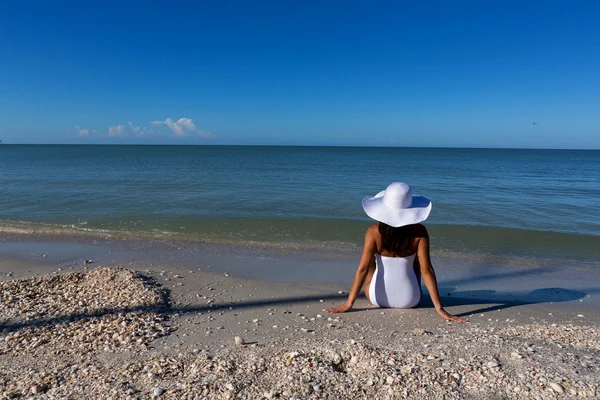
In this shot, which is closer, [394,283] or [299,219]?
[394,283]

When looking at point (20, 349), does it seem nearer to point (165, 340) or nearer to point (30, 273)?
point (165, 340)

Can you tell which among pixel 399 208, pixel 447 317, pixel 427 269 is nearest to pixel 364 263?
pixel 427 269

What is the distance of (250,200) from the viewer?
639 inches

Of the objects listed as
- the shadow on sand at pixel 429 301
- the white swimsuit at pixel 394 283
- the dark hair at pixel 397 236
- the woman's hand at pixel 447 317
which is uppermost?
the dark hair at pixel 397 236

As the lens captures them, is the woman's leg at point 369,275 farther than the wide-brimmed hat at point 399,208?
Yes

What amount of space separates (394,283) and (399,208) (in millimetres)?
1190

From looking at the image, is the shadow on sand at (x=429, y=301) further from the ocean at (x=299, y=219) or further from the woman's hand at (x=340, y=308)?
the ocean at (x=299, y=219)

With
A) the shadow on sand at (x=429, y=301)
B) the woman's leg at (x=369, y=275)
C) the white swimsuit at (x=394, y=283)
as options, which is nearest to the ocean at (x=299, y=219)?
the shadow on sand at (x=429, y=301)

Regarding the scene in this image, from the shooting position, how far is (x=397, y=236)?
448 centimetres

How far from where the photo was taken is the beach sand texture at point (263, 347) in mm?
3074

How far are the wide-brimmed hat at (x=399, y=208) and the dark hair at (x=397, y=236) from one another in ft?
0.71

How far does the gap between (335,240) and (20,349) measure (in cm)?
718

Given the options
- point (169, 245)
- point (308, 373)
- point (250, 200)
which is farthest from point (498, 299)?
point (250, 200)

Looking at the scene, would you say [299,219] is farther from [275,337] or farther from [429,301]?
[275,337]
